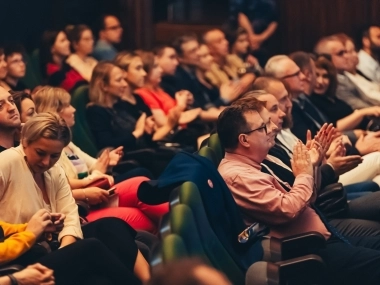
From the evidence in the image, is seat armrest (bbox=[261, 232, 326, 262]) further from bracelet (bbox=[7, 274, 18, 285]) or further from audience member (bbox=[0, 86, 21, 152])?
audience member (bbox=[0, 86, 21, 152])

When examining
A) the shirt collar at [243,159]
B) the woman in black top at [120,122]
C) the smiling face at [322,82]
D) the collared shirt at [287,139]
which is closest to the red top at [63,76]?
the woman in black top at [120,122]

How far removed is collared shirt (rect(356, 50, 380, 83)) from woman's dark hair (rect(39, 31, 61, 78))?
2.22m

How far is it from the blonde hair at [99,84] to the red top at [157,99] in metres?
0.53

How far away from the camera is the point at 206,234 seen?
349 cm

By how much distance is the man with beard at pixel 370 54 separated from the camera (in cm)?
795

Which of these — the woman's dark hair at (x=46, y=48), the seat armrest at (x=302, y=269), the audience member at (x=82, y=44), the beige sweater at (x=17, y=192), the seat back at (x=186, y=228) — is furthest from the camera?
the audience member at (x=82, y=44)

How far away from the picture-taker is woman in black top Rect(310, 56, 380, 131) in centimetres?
644

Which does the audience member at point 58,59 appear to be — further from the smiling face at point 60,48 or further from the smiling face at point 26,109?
the smiling face at point 26,109

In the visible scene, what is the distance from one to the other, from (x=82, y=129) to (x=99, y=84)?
0.39m

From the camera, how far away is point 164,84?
765cm

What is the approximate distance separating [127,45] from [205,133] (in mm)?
3123

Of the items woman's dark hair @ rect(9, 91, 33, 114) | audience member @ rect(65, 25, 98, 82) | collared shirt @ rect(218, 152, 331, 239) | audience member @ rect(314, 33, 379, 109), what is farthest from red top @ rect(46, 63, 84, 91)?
collared shirt @ rect(218, 152, 331, 239)

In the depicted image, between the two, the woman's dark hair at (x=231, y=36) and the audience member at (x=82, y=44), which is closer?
the audience member at (x=82, y=44)

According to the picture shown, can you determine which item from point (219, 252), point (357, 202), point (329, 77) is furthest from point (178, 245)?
point (329, 77)
